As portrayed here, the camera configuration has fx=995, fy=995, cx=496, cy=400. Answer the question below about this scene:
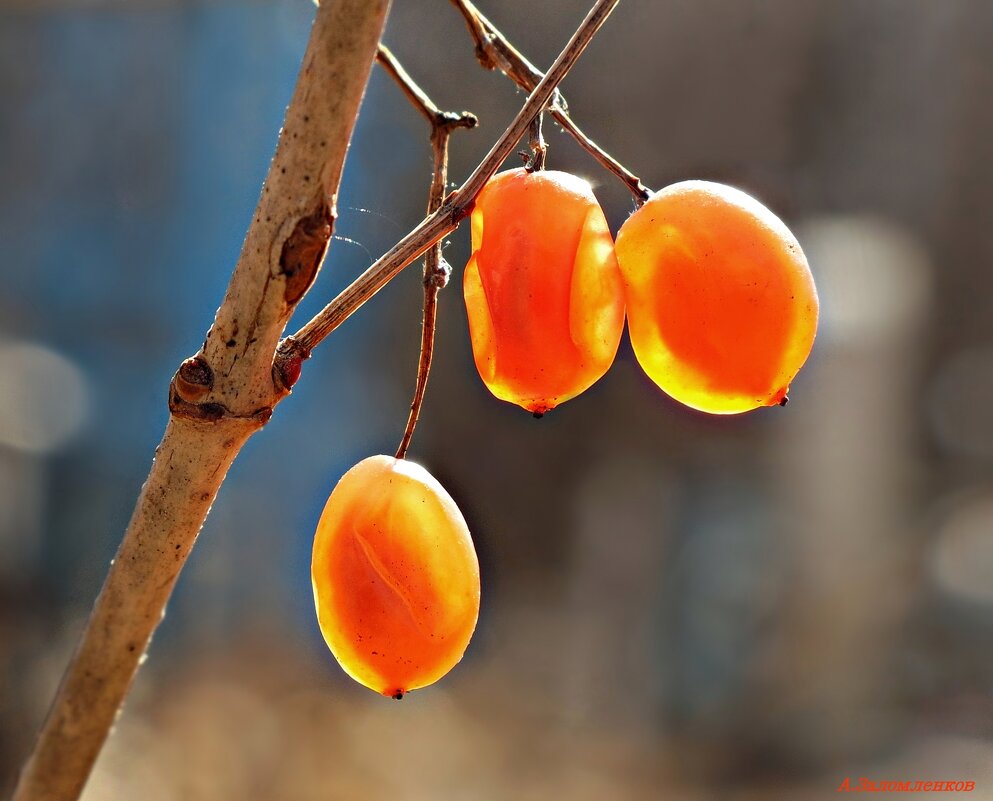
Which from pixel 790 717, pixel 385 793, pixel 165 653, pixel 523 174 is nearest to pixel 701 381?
pixel 523 174

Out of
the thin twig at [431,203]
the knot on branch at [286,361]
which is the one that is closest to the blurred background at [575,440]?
the thin twig at [431,203]

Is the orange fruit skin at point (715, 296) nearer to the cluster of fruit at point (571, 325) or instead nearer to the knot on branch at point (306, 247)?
the cluster of fruit at point (571, 325)

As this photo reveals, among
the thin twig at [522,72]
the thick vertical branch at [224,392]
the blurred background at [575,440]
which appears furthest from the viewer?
the blurred background at [575,440]

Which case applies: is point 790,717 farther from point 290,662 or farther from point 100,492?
point 100,492

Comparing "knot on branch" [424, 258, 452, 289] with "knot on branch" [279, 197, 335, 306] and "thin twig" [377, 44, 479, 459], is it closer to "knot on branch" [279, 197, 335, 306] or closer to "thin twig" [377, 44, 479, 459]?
"thin twig" [377, 44, 479, 459]

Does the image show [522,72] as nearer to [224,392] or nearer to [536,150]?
[536,150]

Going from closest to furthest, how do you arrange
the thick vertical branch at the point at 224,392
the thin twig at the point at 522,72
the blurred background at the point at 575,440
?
the thick vertical branch at the point at 224,392 → the thin twig at the point at 522,72 → the blurred background at the point at 575,440
